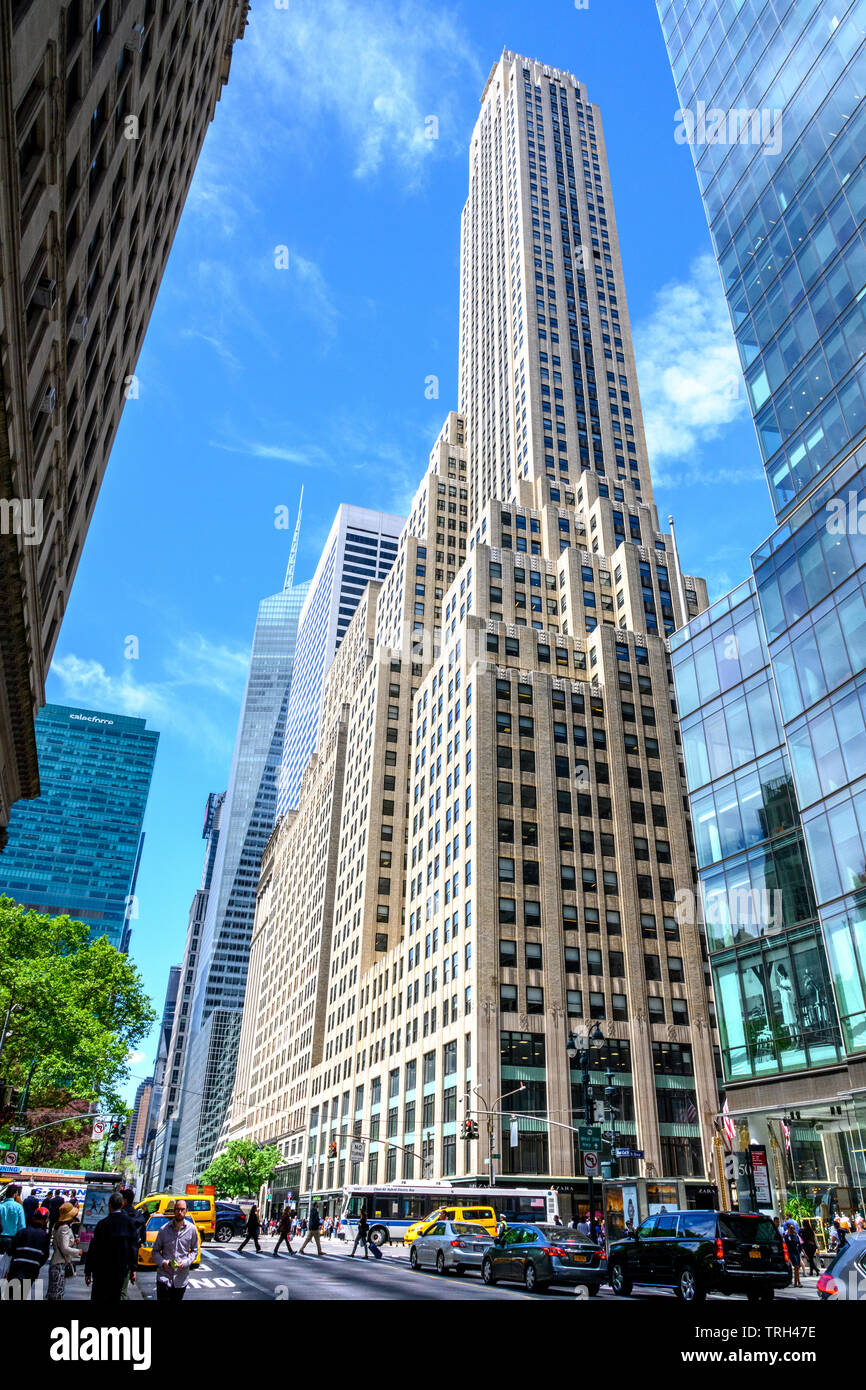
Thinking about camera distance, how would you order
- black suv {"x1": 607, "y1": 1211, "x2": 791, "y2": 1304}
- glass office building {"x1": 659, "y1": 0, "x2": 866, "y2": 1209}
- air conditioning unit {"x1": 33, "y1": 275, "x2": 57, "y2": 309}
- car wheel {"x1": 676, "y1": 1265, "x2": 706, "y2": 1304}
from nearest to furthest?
black suv {"x1": 607, "y1": 1211, "x2": 791, "y2": 1304} < car wheel {"x1": 676, "y1": 1265, "x2": 706, "y2": 1304} < air conditioning unit {"x1": 33, "y1": 275, "x2": 57, "y2": 309} < glass office building {"x1": 659, "y1": 0, "x2": 866, "y2": 1209}

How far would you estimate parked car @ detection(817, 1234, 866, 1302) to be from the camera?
10.9 metres

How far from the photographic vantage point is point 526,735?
76.3 meters

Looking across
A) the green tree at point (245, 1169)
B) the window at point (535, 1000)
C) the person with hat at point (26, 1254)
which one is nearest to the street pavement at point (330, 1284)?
the person with hat at point (26, 1254)

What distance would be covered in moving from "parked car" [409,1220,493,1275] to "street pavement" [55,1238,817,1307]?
1.49 ft

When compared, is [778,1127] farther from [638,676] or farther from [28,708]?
[638,676]

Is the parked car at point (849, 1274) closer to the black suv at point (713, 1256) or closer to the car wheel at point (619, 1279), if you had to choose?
the black suv at point (713, 1256)

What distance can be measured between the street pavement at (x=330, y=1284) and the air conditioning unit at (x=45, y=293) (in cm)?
2062

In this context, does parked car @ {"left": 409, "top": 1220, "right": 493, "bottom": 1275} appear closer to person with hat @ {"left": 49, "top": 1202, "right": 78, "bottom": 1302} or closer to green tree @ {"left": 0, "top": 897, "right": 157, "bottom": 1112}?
person with hat @ {"left": 49, "top": 1202, "right": 78, "bottom": 1302}

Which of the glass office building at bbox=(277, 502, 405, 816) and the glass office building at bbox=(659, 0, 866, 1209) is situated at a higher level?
the glass office building at bbox=(277, 502, 405, 816)

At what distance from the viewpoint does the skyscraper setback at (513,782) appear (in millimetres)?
66125

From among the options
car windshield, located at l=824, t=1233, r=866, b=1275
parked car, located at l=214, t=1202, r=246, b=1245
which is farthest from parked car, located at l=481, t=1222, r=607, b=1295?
parked car, located at l=214, t=1202, r=246, b=1245

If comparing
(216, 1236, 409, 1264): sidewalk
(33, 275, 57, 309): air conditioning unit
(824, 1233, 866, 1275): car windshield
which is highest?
(33, 275, 57, 309): air conditioning unit

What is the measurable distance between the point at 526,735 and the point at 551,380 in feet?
173
